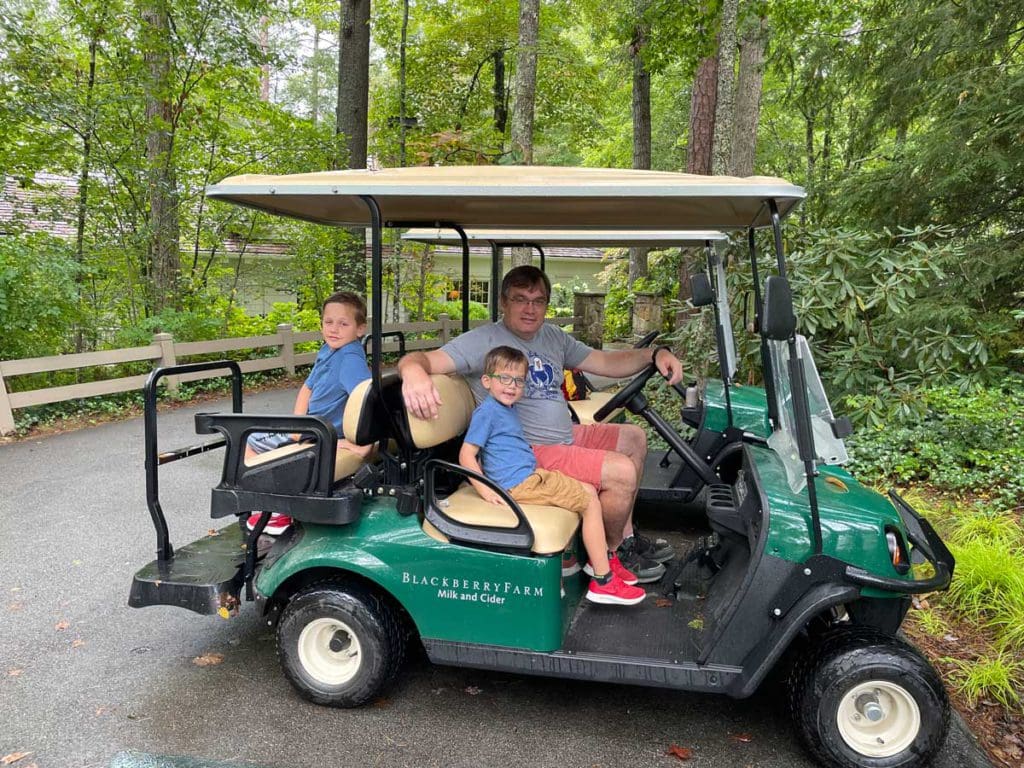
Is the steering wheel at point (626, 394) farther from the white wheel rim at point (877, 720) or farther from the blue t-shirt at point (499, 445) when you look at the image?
the white wheel rim at point (877, 720)

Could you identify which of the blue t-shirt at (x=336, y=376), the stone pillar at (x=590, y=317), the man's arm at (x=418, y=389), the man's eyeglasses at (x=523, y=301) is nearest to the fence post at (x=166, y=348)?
the blue t-shirt at (x=336, y=376)

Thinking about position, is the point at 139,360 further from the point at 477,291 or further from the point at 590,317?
the point at 477,291

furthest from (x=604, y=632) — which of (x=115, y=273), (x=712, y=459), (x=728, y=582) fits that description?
(x=115, y=273)

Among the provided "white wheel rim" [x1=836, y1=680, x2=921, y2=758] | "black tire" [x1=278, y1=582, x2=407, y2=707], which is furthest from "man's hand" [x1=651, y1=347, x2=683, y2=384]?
"black tire" [x1=278, y1=582, x2=407, y2=707]

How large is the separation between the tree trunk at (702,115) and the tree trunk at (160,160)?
674cm

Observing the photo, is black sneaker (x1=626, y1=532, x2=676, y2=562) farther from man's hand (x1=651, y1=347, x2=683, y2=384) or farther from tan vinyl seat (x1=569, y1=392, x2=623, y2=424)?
tan vinyl seat (x1=569, y1=392, x2=623, y2=424)

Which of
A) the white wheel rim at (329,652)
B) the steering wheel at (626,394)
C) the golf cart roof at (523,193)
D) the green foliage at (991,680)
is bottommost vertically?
the green foliage at (991,680)

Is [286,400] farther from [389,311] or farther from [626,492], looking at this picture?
[626,492]

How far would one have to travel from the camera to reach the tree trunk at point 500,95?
17.1 m

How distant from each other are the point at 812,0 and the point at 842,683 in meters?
8.96

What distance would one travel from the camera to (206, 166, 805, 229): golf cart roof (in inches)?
95.7

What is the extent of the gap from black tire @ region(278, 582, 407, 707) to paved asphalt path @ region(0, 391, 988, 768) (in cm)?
10

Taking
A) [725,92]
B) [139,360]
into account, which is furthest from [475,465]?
[139,360]

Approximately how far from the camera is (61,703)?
2.80 m
